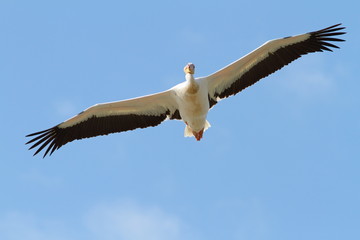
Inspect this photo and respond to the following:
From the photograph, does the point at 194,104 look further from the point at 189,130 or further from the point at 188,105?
the point at 189,130

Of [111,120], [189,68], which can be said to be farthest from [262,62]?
[111,120]

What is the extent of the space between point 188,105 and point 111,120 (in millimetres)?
1618

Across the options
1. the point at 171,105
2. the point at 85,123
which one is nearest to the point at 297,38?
the point at 171,105

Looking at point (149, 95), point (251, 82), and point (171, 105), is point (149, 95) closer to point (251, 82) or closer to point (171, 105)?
point (171, 105)

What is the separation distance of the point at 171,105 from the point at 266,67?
1.90 m

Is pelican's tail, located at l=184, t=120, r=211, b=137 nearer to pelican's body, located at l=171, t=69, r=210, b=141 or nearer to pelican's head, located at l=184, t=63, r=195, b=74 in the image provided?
pelican's body, located at l=171, t=69, r=210, b=141

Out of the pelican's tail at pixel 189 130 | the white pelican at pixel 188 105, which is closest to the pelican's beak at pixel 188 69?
the white pelican at pixel 188 105

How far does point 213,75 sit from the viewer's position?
15367mm

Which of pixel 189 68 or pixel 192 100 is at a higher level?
pixel 189 68

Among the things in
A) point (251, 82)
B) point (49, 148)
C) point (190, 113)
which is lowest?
point (49, 148)

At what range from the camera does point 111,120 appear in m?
15.7

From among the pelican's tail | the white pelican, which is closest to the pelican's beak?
the white pelican

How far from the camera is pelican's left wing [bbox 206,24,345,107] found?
15.4 meters

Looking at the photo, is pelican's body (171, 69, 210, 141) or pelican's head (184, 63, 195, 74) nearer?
pelican's body (171, 69, 210, 141)
